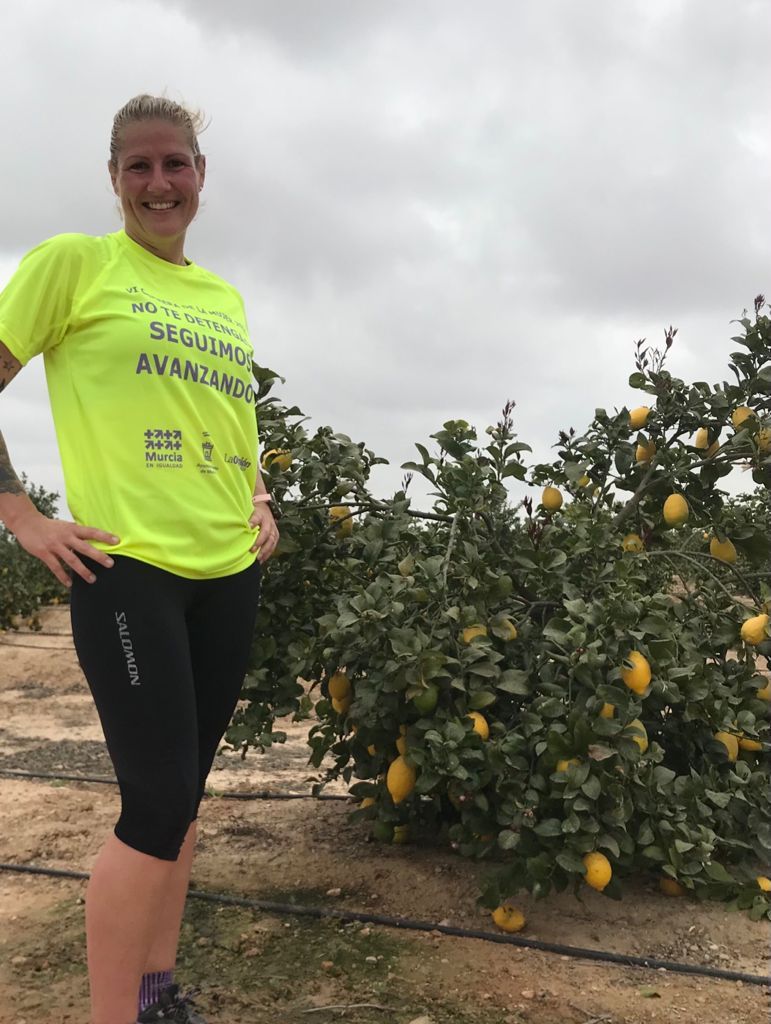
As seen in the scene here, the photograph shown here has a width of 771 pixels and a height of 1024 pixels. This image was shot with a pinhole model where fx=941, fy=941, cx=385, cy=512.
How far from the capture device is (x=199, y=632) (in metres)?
1.83

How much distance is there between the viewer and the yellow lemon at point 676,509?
280 centimetres

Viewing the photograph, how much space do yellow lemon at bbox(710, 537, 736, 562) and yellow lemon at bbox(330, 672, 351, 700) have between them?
120cm

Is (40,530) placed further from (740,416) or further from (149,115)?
(740,416)

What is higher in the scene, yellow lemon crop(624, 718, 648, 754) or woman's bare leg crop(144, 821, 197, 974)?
yellow lemon crop(624, 718, 648, 754)

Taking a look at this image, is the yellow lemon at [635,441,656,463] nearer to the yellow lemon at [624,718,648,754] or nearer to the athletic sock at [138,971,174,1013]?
the yellow lemon at [624,718,648,754]

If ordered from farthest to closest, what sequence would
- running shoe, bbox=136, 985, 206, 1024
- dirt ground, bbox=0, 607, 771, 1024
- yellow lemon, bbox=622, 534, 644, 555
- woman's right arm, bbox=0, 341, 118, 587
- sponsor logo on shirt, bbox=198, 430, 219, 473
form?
1. yellow lemon, bbox=622, 534, 644, 555
2. dirt ground, bbox=0, 607, 771, 1024
3. running shoe, bbox=136, 985, 206, 1024
4. sponsor logo on shirt, bbox=198, 430, 219, 473
5. woman's right arm, bbox=0, 341, 118, 587

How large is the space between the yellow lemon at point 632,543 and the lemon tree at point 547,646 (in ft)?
0.05

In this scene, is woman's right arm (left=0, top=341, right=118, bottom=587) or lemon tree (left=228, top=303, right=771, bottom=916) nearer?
woman's right arm (left=0, top=341, right=118, bottom=587)

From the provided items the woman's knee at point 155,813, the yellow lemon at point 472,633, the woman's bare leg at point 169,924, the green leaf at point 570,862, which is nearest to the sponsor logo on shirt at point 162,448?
the woman's knee at point 155,813

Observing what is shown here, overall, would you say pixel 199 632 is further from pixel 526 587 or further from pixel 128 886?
pixel 526 587

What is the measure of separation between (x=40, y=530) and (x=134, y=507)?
0.17 metres

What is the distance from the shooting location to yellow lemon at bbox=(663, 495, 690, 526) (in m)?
2.80

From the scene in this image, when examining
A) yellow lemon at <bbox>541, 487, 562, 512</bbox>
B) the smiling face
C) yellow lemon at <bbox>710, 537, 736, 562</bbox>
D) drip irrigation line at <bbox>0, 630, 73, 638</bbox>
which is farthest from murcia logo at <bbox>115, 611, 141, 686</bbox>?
drip irrigation line at <bbox>0, 630, 73, 638</bbox>

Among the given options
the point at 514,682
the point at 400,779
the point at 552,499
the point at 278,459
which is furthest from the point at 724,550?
the point at 278,459
